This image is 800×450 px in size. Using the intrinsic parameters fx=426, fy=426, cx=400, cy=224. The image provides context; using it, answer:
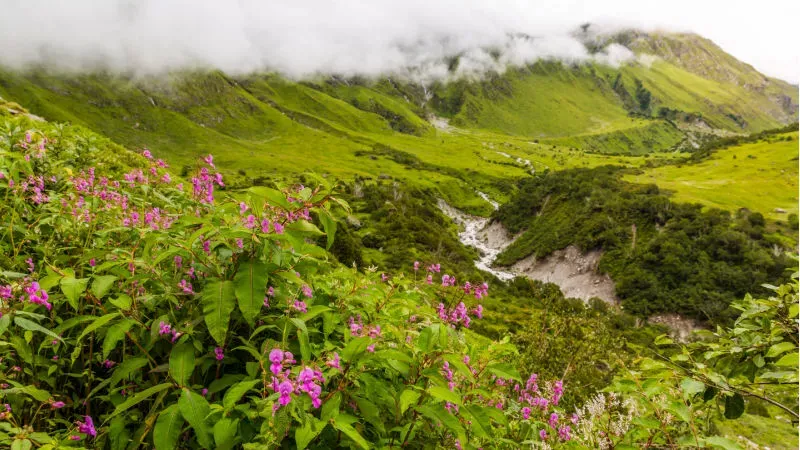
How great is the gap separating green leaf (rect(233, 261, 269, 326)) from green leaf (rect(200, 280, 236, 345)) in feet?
0.23

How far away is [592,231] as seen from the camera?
6662 cm

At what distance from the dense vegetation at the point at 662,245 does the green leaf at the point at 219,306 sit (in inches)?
2173

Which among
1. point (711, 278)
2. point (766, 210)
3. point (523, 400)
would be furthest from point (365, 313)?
point (766, 210)

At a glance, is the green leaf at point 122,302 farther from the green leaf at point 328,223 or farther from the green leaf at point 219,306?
the green leaf at point 328,223

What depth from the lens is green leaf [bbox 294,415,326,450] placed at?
2.47 m

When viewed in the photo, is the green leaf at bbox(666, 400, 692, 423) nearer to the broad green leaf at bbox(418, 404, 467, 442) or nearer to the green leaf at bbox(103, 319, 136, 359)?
the broad green leaf at bbox(418, 404, 467, 442)

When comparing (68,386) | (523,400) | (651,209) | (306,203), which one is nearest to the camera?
(306,203)

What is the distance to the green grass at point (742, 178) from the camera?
7206cm

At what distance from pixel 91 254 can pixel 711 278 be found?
63.8 metres

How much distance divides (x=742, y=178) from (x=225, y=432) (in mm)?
114006

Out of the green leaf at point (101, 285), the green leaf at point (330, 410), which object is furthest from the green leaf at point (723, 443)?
the green leaf at point (101, 285)

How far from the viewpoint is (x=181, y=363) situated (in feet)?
10.3

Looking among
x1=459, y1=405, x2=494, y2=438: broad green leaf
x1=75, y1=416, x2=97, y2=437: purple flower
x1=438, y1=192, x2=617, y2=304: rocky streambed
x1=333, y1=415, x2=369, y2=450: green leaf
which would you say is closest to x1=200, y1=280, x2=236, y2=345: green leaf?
x1=333, y1=415, x2=369, y2=450: green leaf

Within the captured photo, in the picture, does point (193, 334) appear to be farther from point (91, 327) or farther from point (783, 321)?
point (783, 321)
